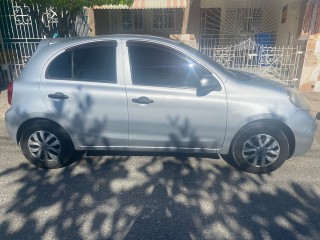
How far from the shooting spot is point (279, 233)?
2.61 meters

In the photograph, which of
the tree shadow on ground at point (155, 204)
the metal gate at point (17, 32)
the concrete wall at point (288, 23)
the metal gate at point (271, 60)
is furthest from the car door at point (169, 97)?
the concrete wall at point (288, 23)

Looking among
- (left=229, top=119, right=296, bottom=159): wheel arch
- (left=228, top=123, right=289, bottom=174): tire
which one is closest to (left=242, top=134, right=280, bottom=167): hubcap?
(left=228, top=123, right=289, bottom=174): tire

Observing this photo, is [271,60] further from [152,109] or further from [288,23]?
[152,109]

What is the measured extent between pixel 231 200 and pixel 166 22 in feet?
35.2

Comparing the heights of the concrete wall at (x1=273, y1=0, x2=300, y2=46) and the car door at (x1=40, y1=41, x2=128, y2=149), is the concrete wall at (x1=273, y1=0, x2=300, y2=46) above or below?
above

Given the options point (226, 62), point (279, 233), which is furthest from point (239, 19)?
point (279, 233)

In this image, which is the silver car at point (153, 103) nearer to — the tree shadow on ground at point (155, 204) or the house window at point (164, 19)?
the tree shadow on ground at point (155, 204)

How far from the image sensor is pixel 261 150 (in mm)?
3486

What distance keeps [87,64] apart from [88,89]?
1.07 ft

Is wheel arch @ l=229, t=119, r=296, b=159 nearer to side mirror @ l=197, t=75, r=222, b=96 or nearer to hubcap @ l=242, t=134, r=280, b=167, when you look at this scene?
hubcap @ l=242, t=134, r=280, b=167

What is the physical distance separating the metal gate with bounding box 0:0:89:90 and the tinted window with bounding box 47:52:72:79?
5419 millimetres

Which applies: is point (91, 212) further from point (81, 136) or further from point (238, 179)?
point (238, 179)

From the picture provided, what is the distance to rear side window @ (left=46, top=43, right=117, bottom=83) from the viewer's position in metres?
3.41

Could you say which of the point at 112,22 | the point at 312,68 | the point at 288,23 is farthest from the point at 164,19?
the point at 312,68
